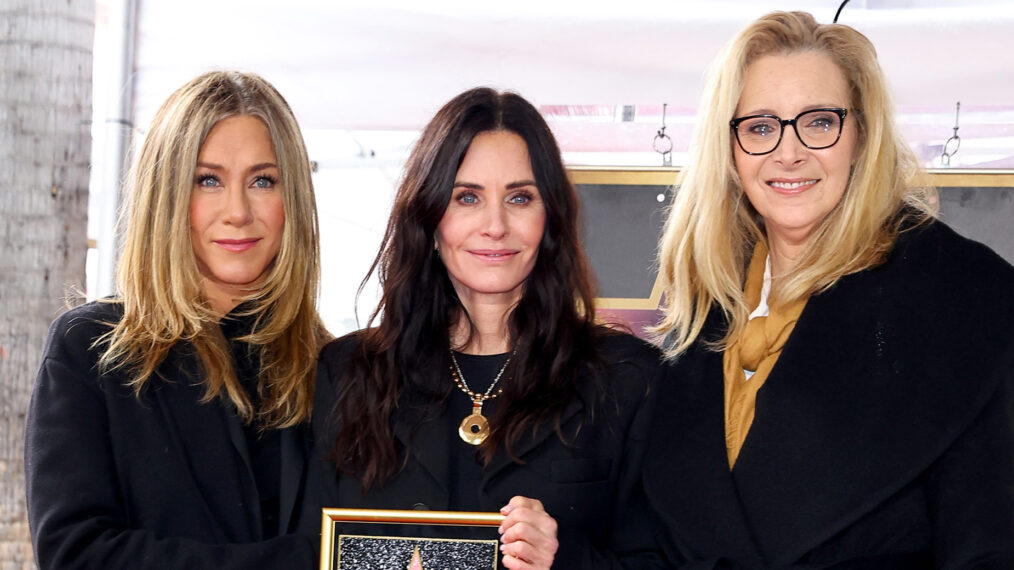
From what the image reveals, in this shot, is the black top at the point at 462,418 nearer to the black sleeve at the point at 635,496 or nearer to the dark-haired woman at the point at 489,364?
the dark-haired woman at the point at 489,364

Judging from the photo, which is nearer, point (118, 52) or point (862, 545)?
point (862, 545)

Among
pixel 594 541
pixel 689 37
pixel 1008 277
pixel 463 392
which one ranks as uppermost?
pixel 689 37

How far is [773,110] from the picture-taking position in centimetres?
296

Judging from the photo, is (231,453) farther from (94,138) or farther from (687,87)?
(687,87)

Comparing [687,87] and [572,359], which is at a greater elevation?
[687,87]

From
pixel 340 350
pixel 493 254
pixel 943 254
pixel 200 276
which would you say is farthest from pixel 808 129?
pixel 200 276

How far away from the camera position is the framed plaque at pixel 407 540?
2586 mm

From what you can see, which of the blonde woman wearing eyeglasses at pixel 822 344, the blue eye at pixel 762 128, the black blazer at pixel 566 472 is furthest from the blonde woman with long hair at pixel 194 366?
the blue eye at pixel 762 128

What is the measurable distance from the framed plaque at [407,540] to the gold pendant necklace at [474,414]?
0.43 metres

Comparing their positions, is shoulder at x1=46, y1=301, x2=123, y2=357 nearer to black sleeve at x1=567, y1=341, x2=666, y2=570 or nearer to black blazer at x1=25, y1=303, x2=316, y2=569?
black blazer at x1=25, y1=303, x2=316, y2=569

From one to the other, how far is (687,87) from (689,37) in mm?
174

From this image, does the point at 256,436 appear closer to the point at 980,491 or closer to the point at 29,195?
the point at 29,195

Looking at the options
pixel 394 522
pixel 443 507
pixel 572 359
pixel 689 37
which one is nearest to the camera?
pixel 394 522

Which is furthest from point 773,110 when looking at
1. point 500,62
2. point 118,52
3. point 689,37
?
point 118,52
